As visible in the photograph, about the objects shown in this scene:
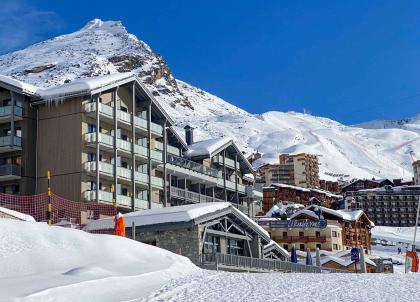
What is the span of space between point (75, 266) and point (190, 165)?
43077 mm

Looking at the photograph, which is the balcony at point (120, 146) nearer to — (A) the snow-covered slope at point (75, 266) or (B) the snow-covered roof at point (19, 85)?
(B) the snow-covered roof at point (19, 85)

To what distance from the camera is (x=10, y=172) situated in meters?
46.9

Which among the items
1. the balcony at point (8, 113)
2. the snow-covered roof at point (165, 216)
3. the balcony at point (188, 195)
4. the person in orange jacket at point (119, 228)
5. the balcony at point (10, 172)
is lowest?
the person in orange jacket at point (119, 228)

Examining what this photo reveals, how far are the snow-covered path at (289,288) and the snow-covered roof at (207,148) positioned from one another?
44.0m

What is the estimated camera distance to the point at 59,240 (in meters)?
20.2

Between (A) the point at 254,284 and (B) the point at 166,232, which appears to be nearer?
(A) the point at 254,284

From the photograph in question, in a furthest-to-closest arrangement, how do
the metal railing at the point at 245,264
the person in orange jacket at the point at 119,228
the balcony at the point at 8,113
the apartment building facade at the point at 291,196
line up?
the apartment building facade at the point at 291,196 → the balcony at the point at 8,113 → the metal railing at the point at 245,264 → the person in orange jacket at the point at 119,228

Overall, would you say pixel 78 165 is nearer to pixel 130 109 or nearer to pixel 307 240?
pixel 130 109

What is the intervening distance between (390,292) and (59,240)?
9.28 meters

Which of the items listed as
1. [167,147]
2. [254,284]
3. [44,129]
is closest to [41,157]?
[44,129]

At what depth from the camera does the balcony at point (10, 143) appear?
156ft

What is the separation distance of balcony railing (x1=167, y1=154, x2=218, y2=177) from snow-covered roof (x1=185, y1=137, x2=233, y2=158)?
4.19 ft

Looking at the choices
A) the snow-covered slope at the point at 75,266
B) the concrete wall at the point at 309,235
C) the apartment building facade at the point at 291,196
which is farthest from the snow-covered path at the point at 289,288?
the apartment building facade at the point at 291,196

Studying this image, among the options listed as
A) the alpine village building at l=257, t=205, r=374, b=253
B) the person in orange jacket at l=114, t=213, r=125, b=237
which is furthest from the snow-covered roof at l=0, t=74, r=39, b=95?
the alpine village building at l=257, t=205, r=374, b=253
